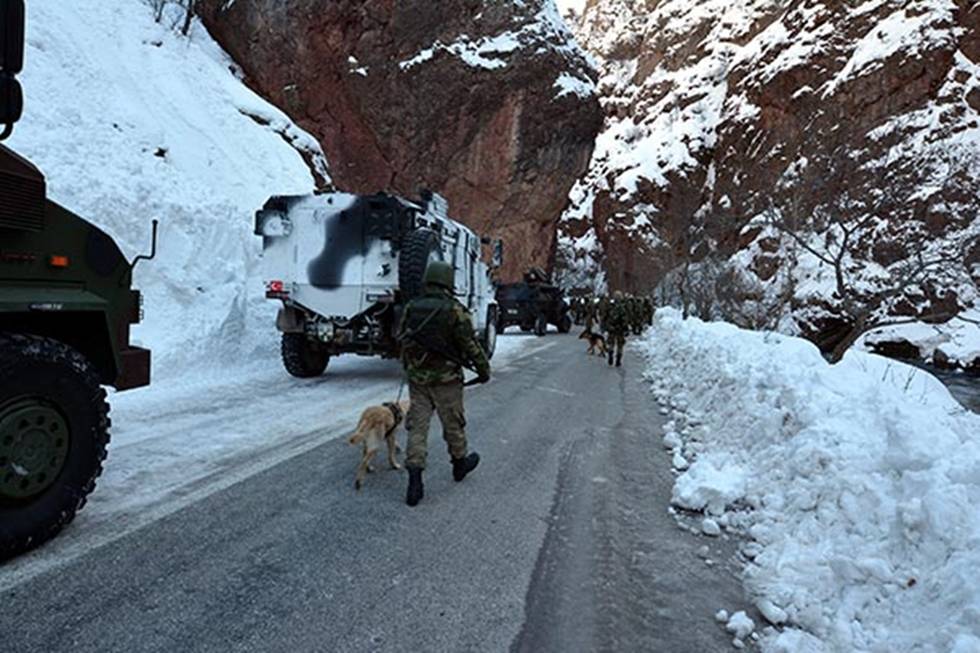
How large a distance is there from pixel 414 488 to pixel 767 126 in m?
64.5

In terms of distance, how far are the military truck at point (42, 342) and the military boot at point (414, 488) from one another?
6.21 feet

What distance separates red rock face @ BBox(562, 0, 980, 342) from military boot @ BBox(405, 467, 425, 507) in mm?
13823

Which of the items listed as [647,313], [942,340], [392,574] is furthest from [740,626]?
[942,340]

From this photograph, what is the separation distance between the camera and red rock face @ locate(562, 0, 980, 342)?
1099 inches

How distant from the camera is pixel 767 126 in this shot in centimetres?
5944

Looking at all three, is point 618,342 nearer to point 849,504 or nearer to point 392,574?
point 849,504

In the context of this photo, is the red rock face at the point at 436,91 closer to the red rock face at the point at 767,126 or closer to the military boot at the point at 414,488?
the red rock face at the point at 767,126

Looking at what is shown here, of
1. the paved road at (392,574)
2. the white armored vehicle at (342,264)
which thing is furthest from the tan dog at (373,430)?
the white armored vehicle at (342,264)

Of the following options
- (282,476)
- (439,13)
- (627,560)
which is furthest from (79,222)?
(439,13)

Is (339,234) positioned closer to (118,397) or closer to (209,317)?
(209,317)

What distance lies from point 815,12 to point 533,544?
233 feet

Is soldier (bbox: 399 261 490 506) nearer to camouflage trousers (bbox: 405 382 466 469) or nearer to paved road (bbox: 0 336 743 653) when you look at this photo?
camouflage trousers (bbox: 405 382 466 469)

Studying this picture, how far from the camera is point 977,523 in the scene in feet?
9.36

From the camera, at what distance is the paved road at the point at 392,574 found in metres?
2.74
